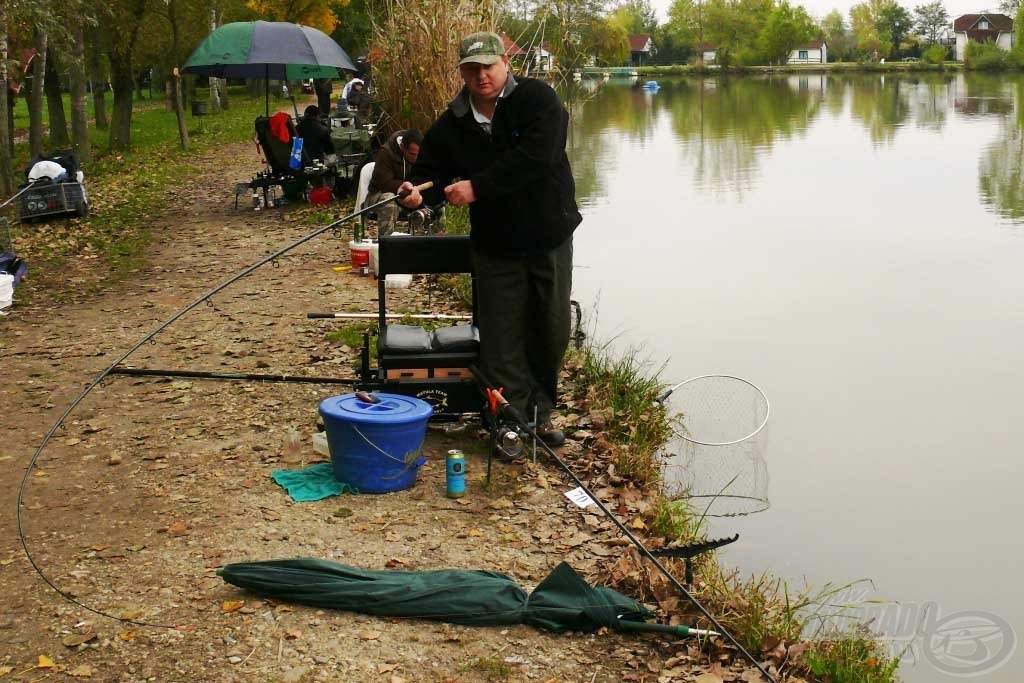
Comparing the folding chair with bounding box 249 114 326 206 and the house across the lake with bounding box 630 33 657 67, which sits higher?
the house across the lake with bounding box 630 33 657 67

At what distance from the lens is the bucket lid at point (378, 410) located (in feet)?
17.5

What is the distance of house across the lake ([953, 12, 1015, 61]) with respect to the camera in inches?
3996

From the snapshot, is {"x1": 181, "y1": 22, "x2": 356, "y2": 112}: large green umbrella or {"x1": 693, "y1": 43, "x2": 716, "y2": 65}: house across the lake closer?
{"x1": 181, "y1": 22, "x2": 356, "y2": 112}: large green umbrella

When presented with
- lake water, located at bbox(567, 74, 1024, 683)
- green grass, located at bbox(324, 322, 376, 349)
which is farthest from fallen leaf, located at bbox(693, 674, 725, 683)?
green grass, located at bbox(324, 322, 376, 349)

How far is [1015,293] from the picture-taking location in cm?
1170

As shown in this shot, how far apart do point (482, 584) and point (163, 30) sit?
26054 millimetres

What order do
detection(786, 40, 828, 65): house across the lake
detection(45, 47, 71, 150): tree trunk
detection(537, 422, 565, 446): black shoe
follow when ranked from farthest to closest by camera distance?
1. detection(786, 40, 828, 65): house across the lake
2. detection(45, 47, 71, 150): tree trunk
3. detection(537, 422, 565, 446): black shoe

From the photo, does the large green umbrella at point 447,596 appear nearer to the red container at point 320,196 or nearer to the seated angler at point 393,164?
the seated angler at point 393,164

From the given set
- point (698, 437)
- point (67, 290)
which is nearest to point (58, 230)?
point (67, 290)

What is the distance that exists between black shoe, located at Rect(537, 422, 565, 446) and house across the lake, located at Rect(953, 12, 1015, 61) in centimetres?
10319

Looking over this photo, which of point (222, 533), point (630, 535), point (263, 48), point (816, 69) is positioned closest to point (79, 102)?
point (263, 48)

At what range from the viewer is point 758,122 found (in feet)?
115

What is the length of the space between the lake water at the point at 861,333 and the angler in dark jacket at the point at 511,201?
1400mm

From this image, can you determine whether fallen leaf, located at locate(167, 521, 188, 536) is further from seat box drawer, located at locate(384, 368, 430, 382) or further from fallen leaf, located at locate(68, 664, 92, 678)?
seat box drawer, located at locate(384, 368, 430, 382)
